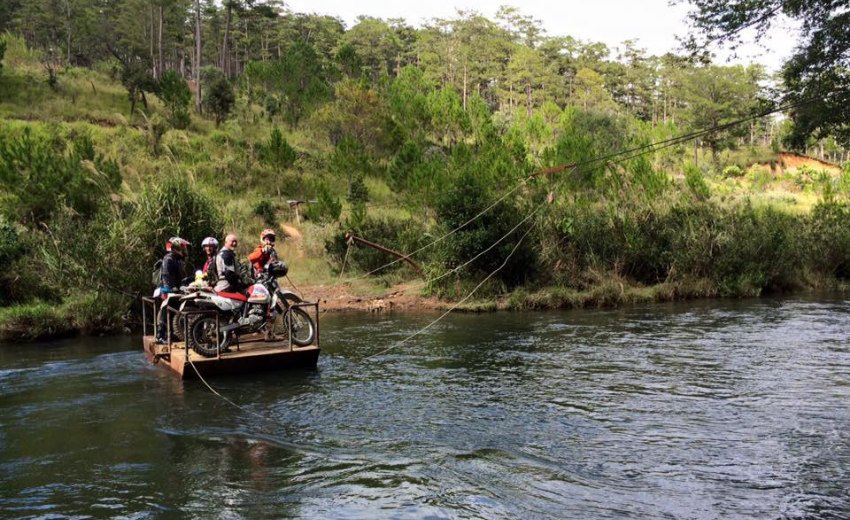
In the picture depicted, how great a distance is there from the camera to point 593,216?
22.6m

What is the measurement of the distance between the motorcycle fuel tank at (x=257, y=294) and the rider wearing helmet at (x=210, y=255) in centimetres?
96

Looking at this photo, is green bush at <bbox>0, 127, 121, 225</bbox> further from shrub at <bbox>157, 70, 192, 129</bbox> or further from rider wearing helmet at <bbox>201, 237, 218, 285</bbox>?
shrub at <bbox>157, 70, 192, 129</bbox>

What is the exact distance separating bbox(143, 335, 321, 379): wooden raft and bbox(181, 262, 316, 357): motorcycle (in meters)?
0.23

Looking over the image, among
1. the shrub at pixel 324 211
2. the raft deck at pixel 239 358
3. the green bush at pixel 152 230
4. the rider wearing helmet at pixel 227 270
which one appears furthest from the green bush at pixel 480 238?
the rider wearing helmet at pixel 227 270

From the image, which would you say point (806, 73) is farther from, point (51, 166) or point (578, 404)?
point (51, 166)

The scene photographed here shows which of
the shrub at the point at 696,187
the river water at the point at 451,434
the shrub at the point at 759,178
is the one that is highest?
the shrub at the point at 759,178

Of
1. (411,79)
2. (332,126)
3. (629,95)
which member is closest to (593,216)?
(332,126)

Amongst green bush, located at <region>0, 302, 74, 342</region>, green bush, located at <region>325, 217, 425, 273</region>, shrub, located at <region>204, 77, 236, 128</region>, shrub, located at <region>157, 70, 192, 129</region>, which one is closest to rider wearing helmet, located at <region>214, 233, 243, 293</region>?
green bush, located at <region>0, 302, 74, 342</region>

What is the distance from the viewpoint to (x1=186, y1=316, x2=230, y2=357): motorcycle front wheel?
36.4 ft

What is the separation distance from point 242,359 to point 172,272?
221cm

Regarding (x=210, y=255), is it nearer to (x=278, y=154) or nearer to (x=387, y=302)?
(x=387, y=302)

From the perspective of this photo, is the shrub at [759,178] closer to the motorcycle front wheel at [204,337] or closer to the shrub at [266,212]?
the shrub at [266,212]

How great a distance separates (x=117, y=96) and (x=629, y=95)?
59604 millimetres

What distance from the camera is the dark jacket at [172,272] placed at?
11922 millimetres
